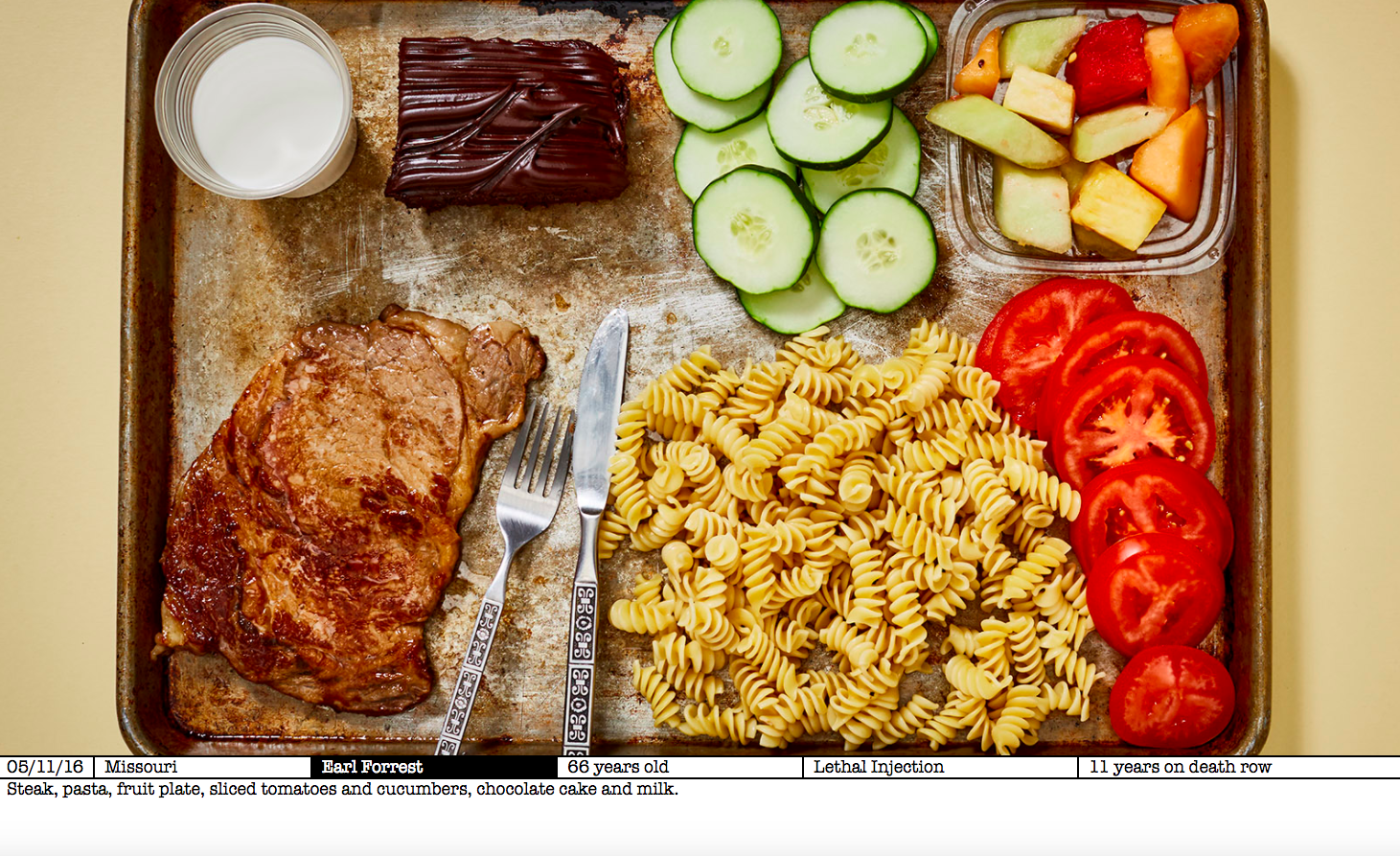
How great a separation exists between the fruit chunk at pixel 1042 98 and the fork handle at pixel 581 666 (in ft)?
9.33

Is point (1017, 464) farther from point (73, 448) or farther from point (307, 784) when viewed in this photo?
point (73, 448)

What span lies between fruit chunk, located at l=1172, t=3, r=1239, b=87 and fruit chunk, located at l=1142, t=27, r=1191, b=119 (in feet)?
0.13

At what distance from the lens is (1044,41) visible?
3.96 meters

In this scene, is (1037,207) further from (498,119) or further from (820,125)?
(498,119)

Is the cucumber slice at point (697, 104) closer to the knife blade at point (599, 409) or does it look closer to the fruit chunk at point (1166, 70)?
the knife blade at point (599, 409)

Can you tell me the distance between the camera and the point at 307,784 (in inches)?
150

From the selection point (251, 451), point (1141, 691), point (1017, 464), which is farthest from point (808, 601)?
point (251, 451)

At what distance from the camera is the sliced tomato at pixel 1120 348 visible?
3779 mm

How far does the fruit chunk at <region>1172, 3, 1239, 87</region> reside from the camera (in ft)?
12.5

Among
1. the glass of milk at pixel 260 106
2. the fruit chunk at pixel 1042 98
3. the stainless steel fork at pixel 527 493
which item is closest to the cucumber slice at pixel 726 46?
the fruit chunk at pixel 1042 98

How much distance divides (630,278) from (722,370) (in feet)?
2.03

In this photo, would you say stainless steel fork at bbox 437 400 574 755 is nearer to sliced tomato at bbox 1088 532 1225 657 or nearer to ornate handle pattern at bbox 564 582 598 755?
ornate handle pattern at bbox 564 582 598 755
